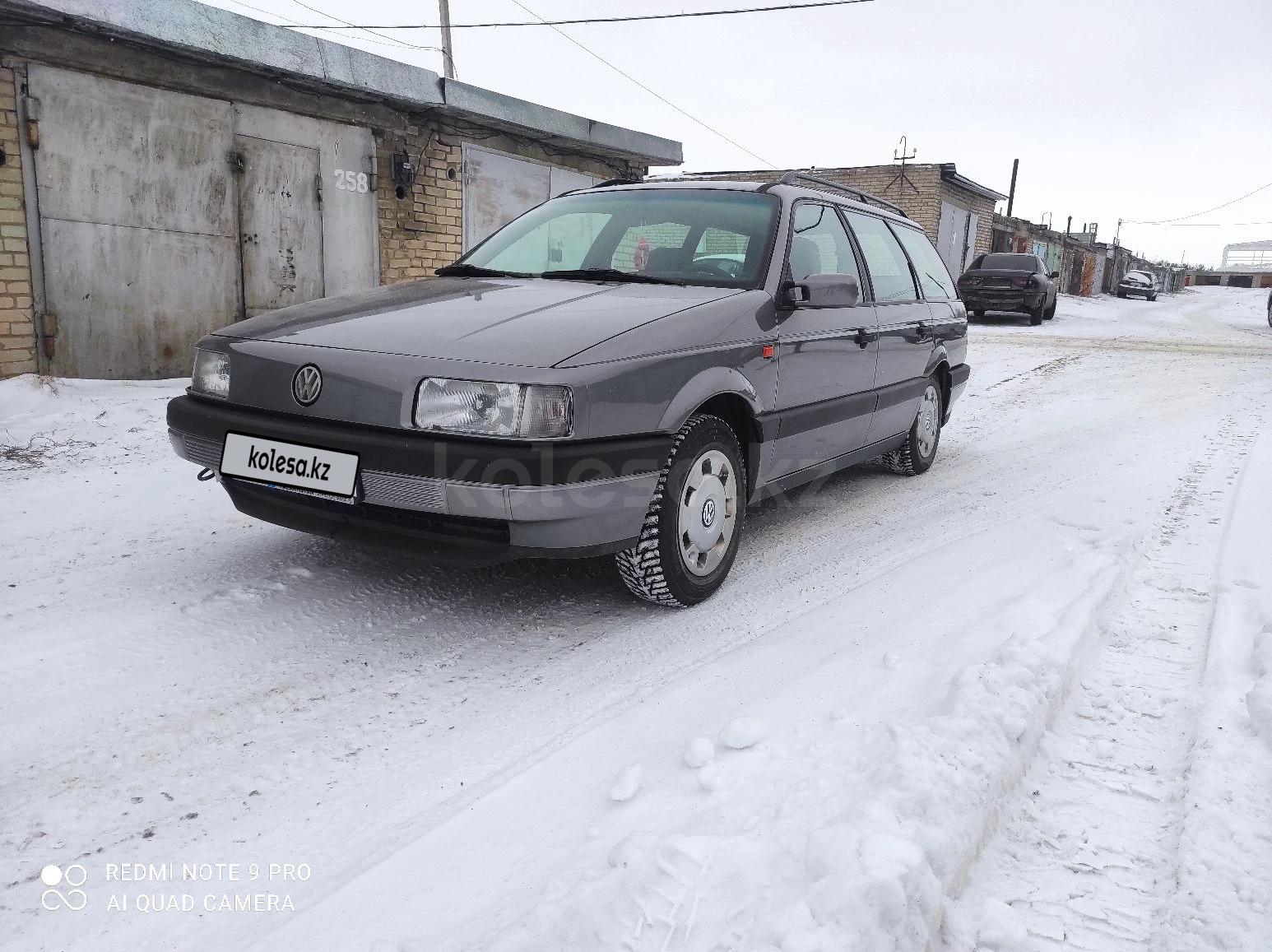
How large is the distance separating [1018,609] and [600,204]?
95.8 inches

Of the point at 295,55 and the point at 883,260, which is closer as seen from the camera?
the point at 883,260

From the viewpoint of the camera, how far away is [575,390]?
246cm

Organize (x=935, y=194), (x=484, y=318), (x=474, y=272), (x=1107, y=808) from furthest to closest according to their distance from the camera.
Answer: (x=935, y=194) < (x=474, y=272) < (x=484, y=318) < (x=1107, y=808)

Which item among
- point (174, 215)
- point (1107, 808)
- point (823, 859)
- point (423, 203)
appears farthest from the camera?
point (423, 203)

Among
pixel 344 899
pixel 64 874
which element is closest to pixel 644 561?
pixel 344 899

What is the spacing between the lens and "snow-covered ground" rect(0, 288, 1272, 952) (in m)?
1.60

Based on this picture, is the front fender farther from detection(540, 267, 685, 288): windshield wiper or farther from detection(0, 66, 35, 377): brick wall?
detection(0, 66, 35, 377): brick wall

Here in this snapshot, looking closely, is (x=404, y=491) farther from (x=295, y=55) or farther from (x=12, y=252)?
(x=295, y=55)

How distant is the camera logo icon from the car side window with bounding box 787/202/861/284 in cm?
295

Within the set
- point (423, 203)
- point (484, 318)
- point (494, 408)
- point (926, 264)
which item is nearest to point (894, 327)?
point (926, 264)

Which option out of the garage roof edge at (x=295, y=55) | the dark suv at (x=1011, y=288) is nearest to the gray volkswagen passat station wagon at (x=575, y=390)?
the garage roof edge at (x=295, y=55)

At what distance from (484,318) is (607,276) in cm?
79

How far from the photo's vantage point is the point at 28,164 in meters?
6.16

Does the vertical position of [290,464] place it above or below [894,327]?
below
